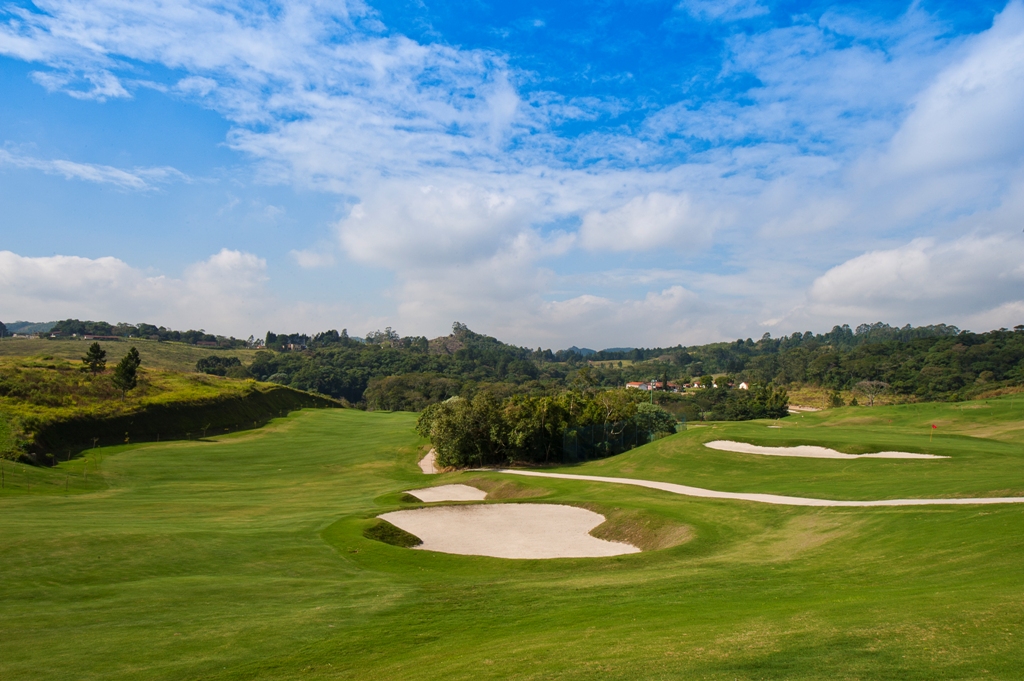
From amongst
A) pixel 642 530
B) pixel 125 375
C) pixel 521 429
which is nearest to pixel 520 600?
pixel 642 530

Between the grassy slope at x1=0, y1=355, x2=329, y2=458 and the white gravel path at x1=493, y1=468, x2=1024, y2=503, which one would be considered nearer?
the white gravel path at x1=493, y1=468, x2=1024, y2=503

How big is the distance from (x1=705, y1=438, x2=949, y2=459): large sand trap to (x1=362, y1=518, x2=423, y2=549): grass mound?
24.2 metres

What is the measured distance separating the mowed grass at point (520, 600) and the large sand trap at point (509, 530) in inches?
104

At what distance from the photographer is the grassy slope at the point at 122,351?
148 meters

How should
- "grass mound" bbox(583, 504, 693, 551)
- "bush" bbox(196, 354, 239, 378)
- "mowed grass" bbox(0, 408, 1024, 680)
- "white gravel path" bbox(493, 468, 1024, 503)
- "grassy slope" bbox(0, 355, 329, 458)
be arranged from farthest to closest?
"bush" bbox(196, 354, 239, 378)
"grassy slope" bbox(0, 355, 329, 458)
"grass mound" bbox(583, 504, 693, 551)
"white gravel path" bbox(493, 468, 1024, 503)
"mowed grass" bbox(0, 408, 1024, 680)

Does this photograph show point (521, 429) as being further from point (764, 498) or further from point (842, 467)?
point (764, 498)

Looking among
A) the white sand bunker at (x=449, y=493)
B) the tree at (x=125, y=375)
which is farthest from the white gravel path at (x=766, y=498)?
the tree at (x=125, y=375)

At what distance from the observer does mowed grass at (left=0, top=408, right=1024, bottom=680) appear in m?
10.2

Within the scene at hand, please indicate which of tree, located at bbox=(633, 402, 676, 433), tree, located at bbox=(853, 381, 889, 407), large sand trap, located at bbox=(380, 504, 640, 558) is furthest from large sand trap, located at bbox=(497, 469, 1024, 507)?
tree, located at bbox=(853, 381, 889, 407)

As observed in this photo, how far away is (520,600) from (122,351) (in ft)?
595

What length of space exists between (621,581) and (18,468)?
40960mm

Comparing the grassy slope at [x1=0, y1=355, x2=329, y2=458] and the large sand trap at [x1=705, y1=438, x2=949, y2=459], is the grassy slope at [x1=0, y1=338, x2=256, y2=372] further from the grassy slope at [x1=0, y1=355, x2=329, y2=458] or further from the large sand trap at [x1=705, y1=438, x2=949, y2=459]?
the large sand trap at [x1=705, y1=438, x2=949, y2=459]

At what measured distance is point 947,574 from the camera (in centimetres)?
1405

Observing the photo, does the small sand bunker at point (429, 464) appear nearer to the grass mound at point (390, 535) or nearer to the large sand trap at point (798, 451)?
the large sand trap at point (798, 451)
